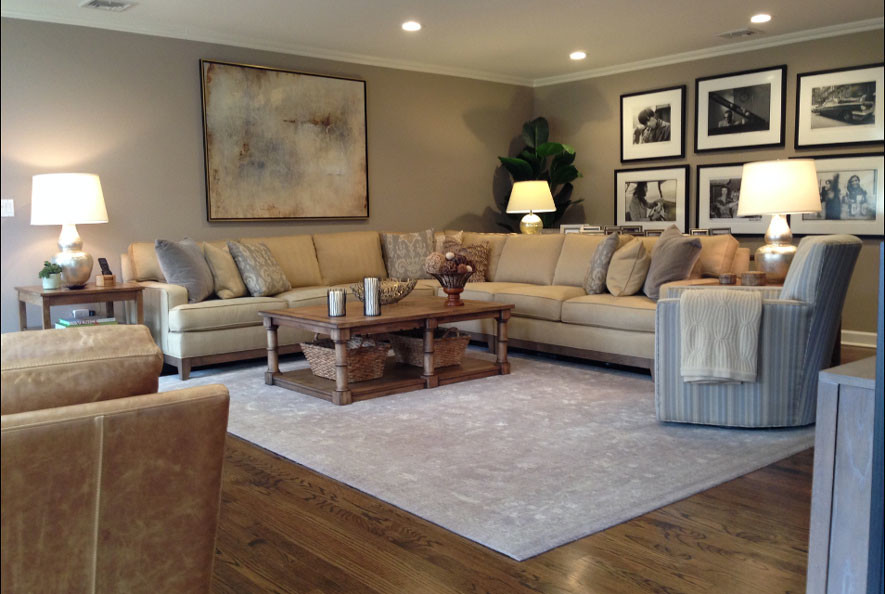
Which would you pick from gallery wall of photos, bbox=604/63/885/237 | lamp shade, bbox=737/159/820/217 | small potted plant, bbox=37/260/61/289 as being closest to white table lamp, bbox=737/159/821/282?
lamp shade, bbox=737/159/820/217

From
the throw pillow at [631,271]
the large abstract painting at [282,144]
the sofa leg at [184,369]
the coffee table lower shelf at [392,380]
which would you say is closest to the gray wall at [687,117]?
the throw pillow at [631,271]

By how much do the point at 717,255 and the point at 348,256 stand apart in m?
3.03

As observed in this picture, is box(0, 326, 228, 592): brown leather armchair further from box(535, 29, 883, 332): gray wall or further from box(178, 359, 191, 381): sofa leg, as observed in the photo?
box(535, 29, 883, 332): gray wall

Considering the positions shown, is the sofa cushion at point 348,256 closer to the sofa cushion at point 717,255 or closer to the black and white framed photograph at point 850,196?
the sofa cushion at point 717,255

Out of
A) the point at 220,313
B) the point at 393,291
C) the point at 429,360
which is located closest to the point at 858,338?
the point at 429,360

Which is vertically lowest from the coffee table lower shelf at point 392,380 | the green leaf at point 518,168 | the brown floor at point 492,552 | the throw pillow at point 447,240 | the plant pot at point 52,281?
the brown floor at point 492,552

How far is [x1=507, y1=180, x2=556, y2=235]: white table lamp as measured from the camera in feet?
23.7

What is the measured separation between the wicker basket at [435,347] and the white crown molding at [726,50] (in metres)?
3.57

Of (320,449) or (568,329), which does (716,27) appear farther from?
(320,449)

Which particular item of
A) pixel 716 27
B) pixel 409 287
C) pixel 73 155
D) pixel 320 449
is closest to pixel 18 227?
pixel 73 155

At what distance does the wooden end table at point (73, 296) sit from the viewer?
16.0 ft

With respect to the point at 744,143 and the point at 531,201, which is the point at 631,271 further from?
the point at 744,143

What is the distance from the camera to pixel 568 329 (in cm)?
534

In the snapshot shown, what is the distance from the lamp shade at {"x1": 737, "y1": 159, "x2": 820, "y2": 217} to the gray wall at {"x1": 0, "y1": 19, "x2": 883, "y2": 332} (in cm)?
188
